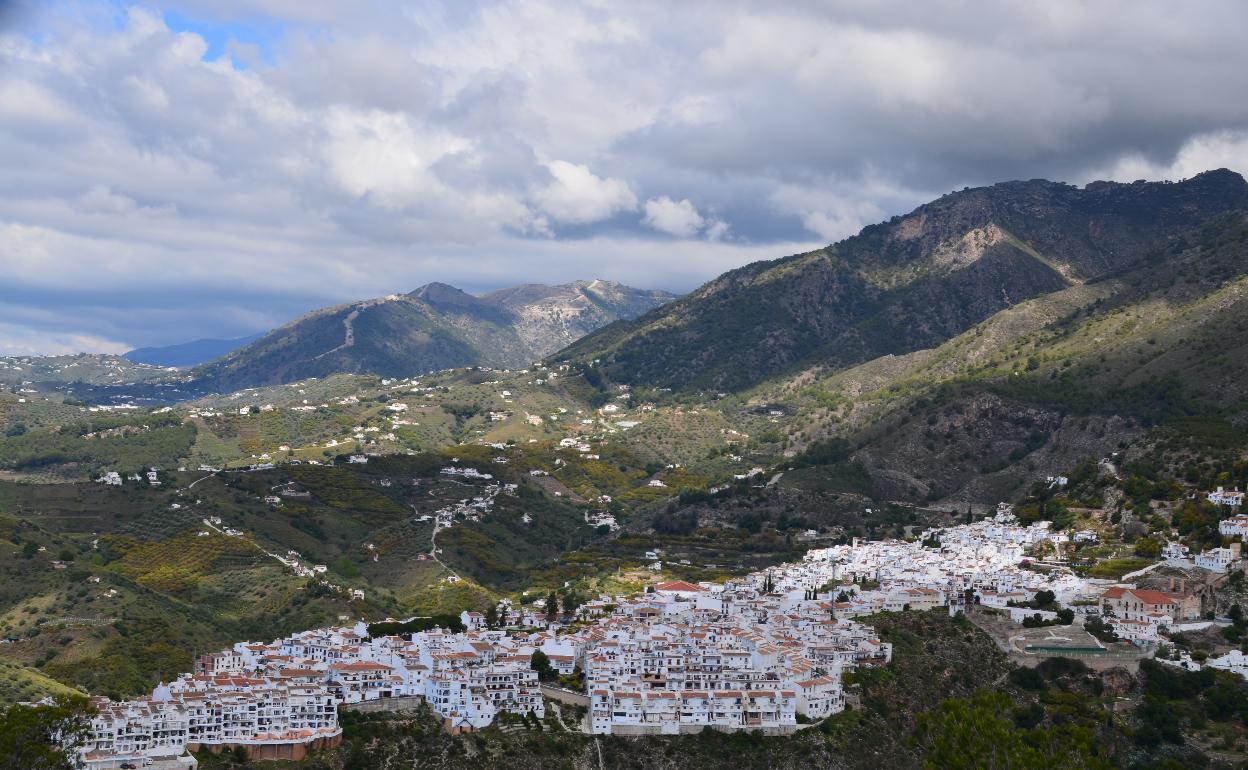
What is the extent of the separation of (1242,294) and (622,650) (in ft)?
320

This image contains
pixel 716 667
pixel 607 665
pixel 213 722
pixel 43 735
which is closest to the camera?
pixel 43 735

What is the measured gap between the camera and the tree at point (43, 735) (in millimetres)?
51850

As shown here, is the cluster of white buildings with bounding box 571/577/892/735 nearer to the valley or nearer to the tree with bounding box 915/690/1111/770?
the valley

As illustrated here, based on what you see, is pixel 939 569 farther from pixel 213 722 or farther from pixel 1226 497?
pixel 213 722

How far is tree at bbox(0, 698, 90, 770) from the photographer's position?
51850mm

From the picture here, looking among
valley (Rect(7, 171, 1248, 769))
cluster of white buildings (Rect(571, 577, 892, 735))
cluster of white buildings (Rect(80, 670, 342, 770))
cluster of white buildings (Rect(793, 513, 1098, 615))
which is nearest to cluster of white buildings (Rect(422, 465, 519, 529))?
valley (Rect(7, 171, 1248, 769))

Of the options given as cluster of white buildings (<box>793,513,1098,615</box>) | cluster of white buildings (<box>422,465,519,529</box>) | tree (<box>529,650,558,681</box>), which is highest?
cluster of white buildings (<box>422,465,519,529</box>)

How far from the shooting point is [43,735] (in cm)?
5375

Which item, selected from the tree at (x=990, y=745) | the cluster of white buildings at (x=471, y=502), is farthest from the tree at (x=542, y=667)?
the cluster of white buildings at (x=471, y=502)

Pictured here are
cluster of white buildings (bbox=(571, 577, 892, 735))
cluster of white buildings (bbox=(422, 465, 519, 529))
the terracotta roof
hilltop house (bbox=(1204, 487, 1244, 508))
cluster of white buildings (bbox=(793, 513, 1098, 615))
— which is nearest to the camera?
cluster of white buildings (bbox=(571, 577, 892, 735))

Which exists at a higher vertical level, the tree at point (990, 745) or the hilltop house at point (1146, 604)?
the hilltop house at point (1146, 604)

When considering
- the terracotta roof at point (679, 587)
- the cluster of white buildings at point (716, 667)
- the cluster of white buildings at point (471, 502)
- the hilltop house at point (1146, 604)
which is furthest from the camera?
the cluster of white buildings at point (471, 502)

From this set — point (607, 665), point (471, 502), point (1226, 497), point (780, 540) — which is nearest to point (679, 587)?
point (607, 665)

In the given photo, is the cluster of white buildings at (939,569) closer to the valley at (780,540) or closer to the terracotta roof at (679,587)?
the valley at (780,540)
